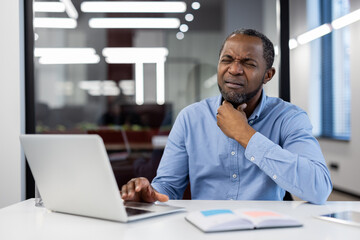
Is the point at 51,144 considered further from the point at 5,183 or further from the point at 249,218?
the point at 5,183

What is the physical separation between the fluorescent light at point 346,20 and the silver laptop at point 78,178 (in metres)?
4.63

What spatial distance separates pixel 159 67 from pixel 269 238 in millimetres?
1995

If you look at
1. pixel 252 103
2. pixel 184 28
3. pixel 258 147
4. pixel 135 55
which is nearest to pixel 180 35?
pixel 184 28

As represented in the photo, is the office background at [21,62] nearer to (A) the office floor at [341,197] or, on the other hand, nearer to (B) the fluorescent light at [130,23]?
(B) the fluorescent light at [130,23]

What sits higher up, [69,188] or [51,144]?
[51,144]

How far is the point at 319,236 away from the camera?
3.08 feet

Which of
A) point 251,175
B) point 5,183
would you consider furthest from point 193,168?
point 5,183

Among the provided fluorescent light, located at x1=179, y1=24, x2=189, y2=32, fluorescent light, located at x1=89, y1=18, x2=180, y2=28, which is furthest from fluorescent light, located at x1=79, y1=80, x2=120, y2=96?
fluorescent light, located at x1=179, y1=24, x2=189, y2=32

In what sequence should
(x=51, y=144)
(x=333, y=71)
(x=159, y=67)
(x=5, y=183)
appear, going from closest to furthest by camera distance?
(x=51, y=144), (x=5, y=183), (x=159, y=67), (x=333, y=71)

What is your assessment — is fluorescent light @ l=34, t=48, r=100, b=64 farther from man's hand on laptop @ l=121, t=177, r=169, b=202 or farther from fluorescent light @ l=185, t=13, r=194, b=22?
man's hand on laptop @ l=121, t=177, r=169, b=202

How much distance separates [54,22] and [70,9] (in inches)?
5.3

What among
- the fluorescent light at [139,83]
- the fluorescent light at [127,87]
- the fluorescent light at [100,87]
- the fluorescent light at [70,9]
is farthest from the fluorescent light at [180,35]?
the fluorescent light at [70,9]

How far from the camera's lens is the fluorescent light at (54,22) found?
2.67 meters

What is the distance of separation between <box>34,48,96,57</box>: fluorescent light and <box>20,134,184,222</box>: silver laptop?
165cm
